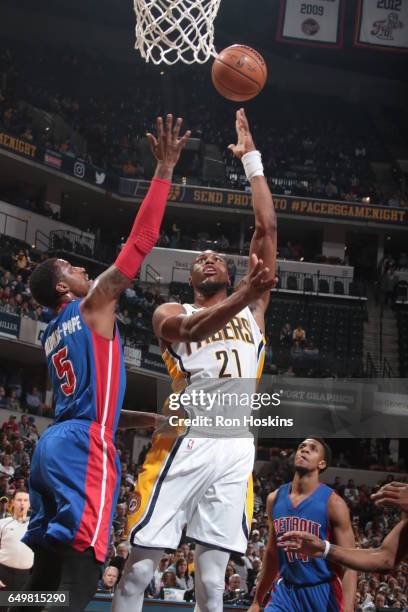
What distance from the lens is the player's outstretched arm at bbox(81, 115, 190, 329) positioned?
3537mm

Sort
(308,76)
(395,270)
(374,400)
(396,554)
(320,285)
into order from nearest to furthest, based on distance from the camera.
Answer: (396,554), (374,400), (320,285), (395,270), (308,76)

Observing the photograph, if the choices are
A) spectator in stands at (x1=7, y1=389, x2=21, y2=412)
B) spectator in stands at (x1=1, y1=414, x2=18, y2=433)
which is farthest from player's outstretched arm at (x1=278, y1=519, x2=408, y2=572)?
spectator in stands at (x1=7, y1=389, x2=21, y2=412)

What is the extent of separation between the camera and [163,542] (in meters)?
4.17

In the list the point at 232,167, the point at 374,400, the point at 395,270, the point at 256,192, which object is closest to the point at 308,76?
the point at 232,167

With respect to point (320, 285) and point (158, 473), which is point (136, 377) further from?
point (158, 473)

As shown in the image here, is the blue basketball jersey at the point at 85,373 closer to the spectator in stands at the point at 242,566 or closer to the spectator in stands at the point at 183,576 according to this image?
the spectator in stands at the point at 183,576

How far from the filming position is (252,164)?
5008 mm

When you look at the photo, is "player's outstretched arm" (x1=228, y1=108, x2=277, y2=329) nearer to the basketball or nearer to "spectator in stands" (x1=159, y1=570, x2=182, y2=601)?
the basketball

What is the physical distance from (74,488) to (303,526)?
2.36 m

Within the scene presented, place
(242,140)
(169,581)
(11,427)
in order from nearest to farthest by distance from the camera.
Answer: (242,140), (169,581), (11,427)

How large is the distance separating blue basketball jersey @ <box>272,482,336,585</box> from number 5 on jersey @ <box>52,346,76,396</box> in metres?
2.20

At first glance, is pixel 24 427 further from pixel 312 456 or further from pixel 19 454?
pixel 312 456

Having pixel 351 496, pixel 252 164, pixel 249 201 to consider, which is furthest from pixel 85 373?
pixel 249 201

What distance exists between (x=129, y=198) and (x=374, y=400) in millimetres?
10506
